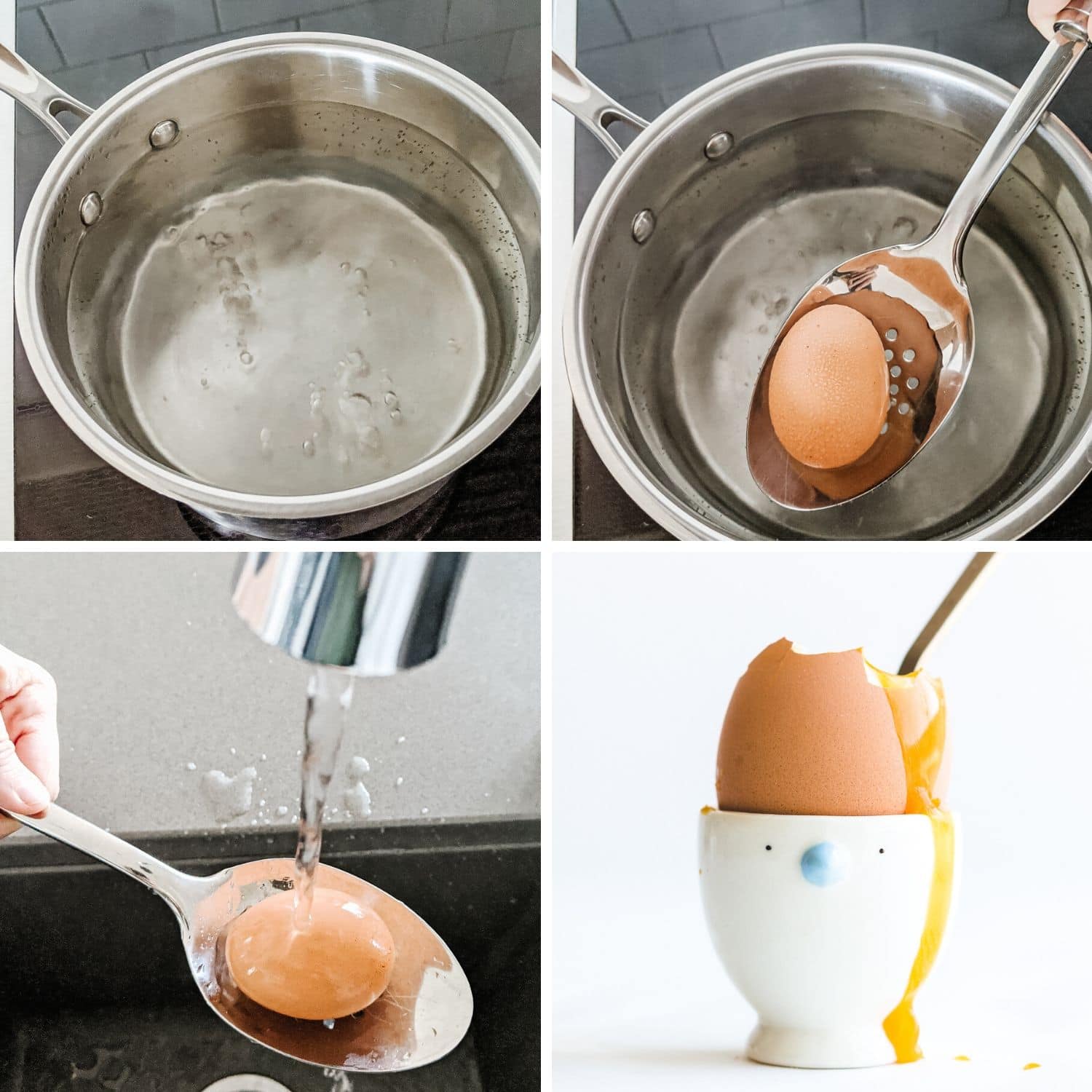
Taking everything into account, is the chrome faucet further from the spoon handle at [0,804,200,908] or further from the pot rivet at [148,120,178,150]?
the pot rivet at [148,120,178,150]

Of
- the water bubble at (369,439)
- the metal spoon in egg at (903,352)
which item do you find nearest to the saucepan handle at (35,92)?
the water bubble at (369,439)

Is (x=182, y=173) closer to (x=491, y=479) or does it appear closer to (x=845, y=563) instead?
(x=491, y=479)

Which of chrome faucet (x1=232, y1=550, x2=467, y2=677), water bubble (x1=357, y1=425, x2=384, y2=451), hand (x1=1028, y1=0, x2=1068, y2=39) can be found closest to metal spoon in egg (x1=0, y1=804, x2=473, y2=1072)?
chrome faucet (x1=232, y1=550, x2=467, y2=677)

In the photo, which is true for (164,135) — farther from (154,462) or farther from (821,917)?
(821,917)

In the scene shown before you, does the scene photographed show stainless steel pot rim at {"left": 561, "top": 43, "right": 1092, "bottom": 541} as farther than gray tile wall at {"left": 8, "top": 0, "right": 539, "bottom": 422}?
No

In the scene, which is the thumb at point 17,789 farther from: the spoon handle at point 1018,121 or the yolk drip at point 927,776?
the spoon handle at point 1018,121

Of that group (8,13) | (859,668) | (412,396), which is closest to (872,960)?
(859,668)
